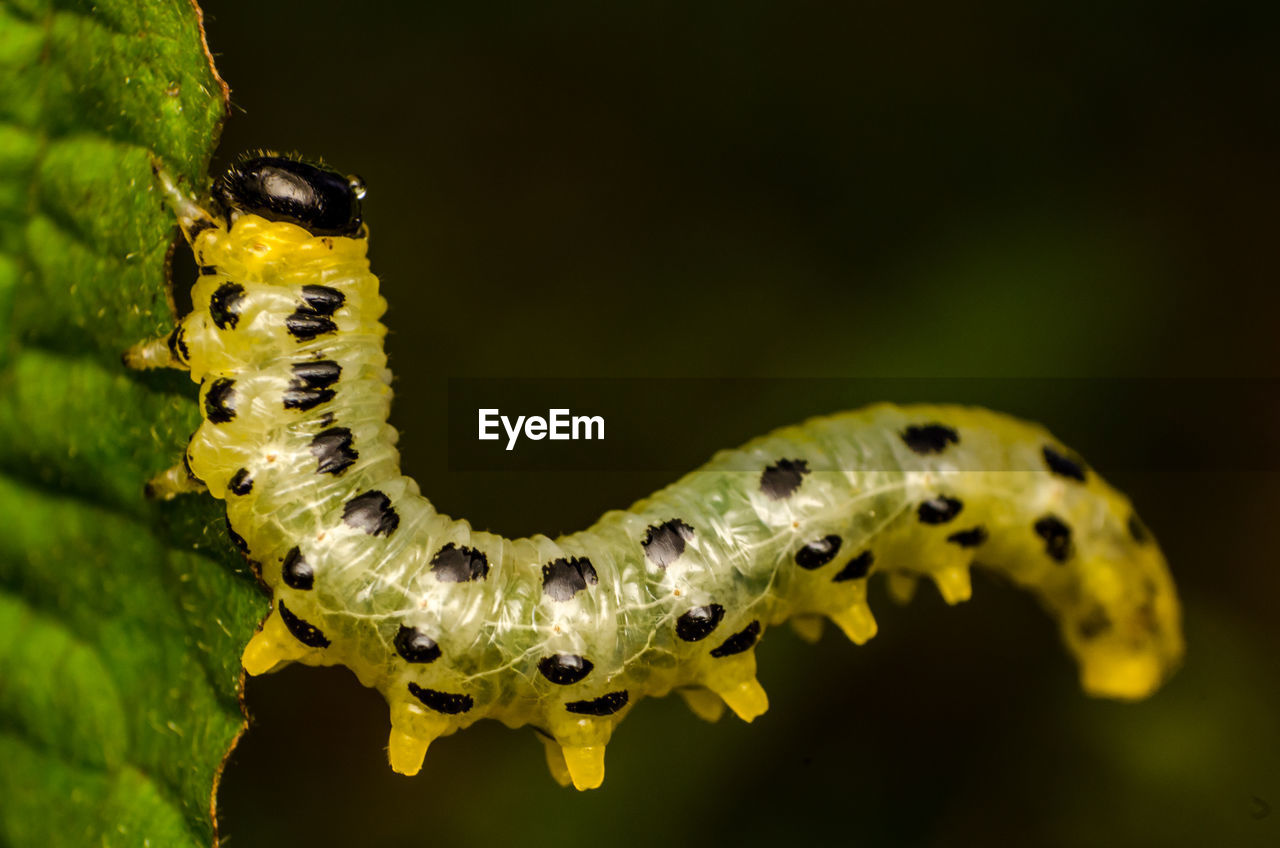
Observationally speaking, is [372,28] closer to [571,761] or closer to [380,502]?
[380,502]

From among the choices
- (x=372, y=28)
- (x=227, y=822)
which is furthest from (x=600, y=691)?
(x=372, y=28)

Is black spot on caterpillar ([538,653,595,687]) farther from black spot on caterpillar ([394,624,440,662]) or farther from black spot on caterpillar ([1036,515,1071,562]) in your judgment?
black spot on caterpillar ([1036,515,1071,562])

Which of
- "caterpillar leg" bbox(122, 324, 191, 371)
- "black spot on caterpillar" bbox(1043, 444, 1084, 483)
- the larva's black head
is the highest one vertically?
the larva's black head

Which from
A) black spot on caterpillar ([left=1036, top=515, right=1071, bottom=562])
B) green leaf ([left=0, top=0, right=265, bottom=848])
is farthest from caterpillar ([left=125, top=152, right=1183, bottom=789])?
black spot on caterpillar ([left=1036, top=515, right=1071, bottom=562])

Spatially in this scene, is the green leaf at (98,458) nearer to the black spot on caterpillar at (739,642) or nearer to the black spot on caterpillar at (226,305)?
the black spot on caterpillar at (226,305)

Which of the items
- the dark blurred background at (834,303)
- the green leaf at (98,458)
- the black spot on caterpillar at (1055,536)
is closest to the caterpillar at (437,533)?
the green leaf at (98,458)
